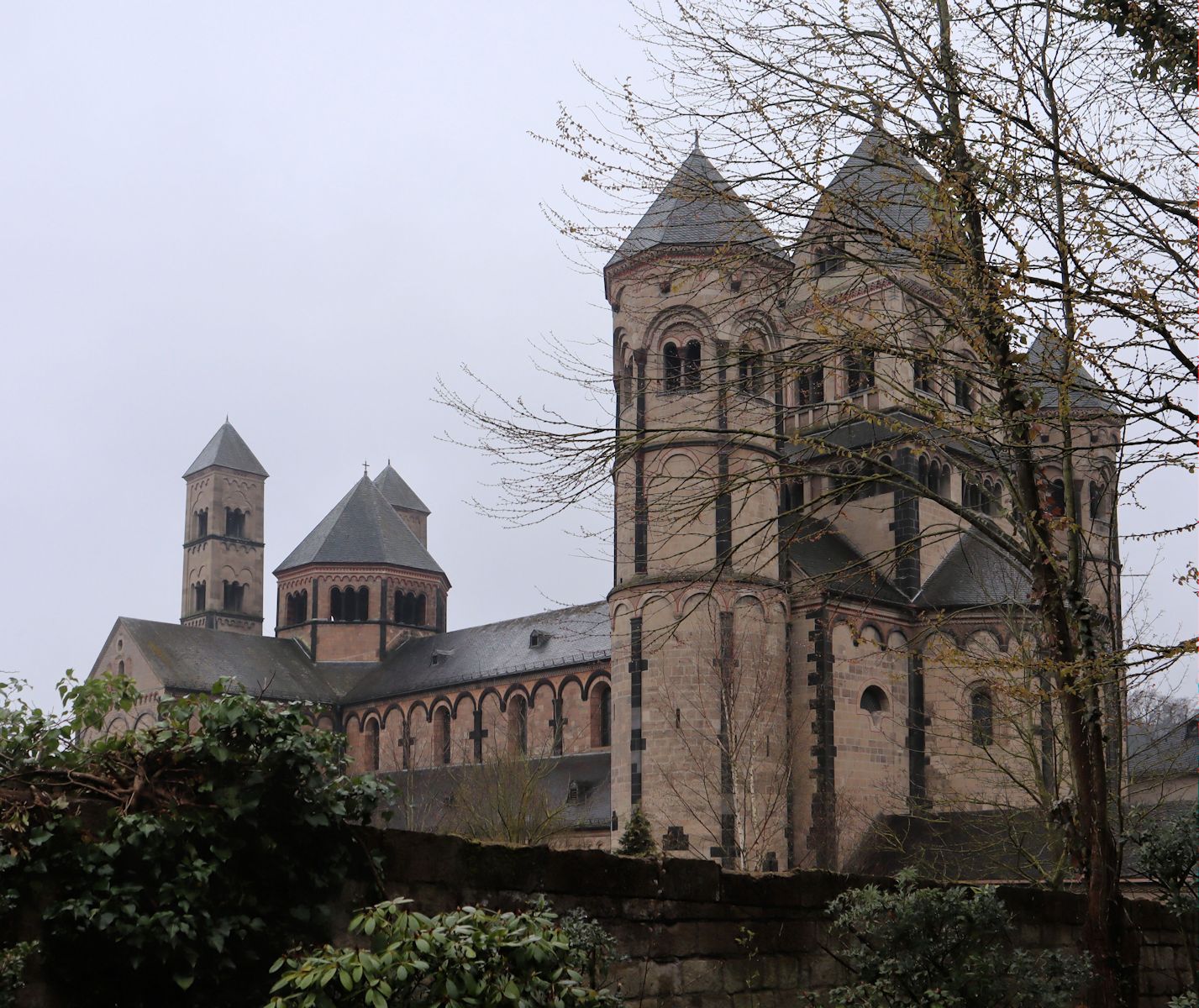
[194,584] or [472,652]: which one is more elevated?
[194,584]

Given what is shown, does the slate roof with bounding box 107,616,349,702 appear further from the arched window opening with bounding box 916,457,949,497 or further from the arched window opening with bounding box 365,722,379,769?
the arched window opening with bounding box 916,457,949,497

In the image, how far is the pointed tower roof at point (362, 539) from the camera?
2648 inches

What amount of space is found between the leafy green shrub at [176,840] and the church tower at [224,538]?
256 ft

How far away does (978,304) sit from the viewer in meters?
8.44

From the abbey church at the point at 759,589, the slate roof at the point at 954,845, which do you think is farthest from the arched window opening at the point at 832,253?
the slate roof at the point at 954,845

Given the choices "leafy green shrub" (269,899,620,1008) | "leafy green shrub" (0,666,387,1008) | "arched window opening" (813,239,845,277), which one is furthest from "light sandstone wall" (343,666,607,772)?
"leafy green shrub" (269,899,620,1008)

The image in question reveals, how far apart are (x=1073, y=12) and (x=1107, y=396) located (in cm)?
308

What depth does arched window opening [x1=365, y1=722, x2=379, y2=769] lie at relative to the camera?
59344 mm

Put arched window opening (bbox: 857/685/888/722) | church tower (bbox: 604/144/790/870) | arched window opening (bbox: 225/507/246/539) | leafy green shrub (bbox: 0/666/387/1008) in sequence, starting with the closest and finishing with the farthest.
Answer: leafy green shrub (bbox: 0/666/387/1008) < church tower (bbox: 604/144/790/870) < arched window opening (bbox: 857/685/888/722) < arched window opening (bbox: 225/507/246/539)

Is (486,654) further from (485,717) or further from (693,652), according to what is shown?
(693,652)

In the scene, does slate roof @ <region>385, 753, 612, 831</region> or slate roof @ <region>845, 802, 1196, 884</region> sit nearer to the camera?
slate roof @ <region>845, 802, 1196, 884</region>

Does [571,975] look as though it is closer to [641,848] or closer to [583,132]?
[583,132]

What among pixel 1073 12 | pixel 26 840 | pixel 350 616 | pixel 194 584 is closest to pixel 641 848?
pixel 1073 12

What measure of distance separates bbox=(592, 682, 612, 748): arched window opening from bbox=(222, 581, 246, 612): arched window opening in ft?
129
